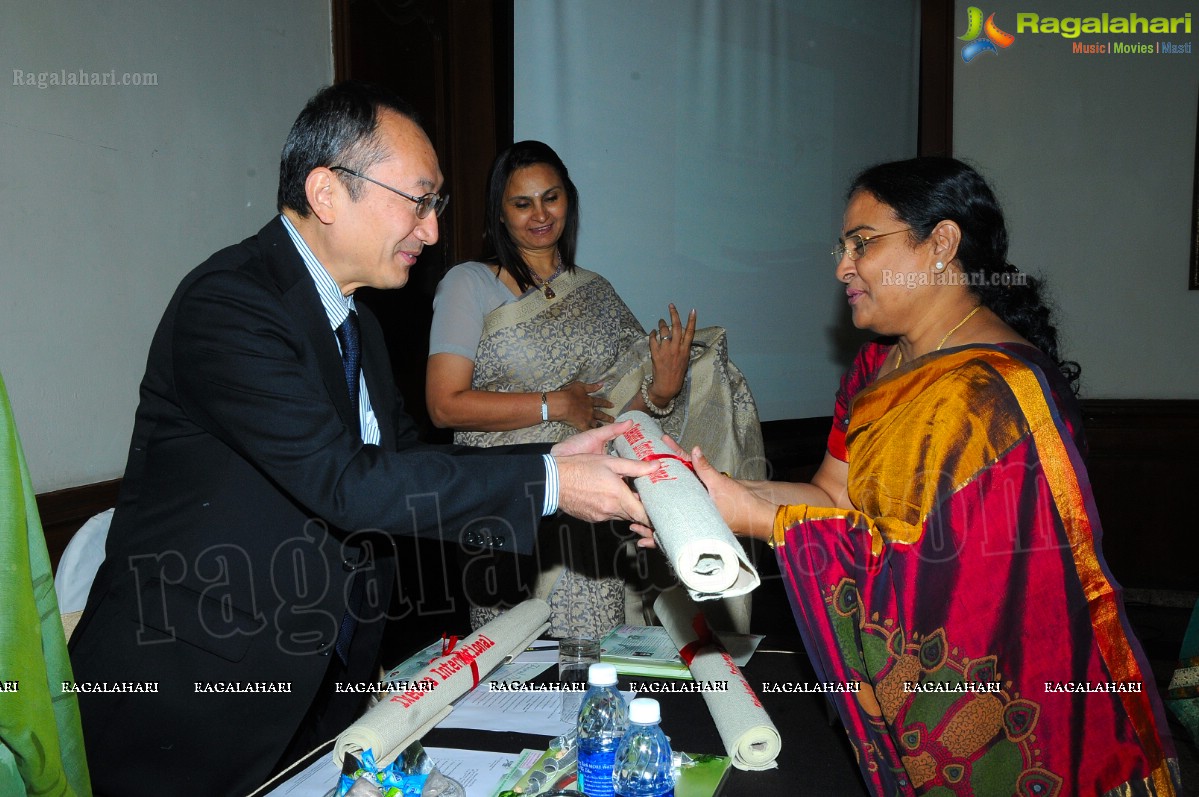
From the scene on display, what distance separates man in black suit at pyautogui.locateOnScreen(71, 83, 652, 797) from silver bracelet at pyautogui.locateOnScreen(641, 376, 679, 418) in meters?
1.00

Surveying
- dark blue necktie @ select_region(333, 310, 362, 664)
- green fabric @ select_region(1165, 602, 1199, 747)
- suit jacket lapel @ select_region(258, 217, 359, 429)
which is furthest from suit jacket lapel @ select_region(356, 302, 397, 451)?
green fabric @ select_region(1165, 602, 1199, 747)

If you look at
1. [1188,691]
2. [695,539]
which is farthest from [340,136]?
[1188,691]

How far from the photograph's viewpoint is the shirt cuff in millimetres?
1403

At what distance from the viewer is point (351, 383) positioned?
150 cm

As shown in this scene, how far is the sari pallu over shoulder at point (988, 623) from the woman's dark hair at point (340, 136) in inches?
34.0

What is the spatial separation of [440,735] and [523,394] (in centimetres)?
117

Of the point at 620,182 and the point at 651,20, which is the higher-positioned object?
the point at 651,20

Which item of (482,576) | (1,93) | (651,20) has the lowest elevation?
(482,576)

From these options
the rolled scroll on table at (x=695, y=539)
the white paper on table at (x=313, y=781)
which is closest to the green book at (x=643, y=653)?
the rolled scroll on table at (x=695, y=539)

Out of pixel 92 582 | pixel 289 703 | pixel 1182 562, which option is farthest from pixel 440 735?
pixel 1182 562

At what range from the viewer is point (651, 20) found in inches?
138

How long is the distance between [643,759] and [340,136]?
101cm

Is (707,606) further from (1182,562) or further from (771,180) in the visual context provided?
(1182,562)

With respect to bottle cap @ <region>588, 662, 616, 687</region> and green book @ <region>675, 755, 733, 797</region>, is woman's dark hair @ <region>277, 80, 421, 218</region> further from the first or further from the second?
green book @ <region>675, 755, 733, 797</region>
